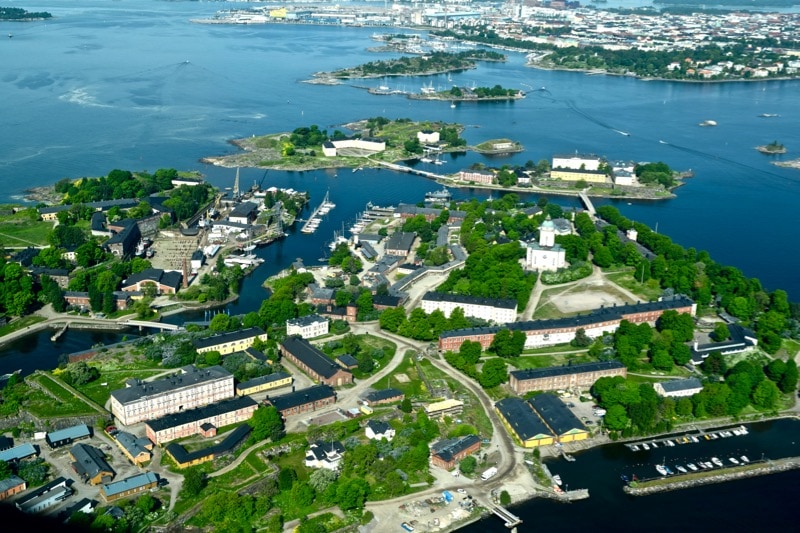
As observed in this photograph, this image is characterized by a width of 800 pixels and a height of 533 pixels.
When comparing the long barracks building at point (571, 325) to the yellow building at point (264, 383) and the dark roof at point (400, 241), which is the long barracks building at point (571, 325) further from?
the dark roof at point (400, 241)

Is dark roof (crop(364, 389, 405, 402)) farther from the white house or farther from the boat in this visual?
the boat

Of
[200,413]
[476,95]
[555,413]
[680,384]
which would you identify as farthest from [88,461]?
[476,95]

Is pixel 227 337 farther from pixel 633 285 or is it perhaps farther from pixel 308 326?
pixel 633 285

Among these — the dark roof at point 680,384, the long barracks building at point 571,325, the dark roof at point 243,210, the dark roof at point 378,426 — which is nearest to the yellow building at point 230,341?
the long barracks building at point 571,325

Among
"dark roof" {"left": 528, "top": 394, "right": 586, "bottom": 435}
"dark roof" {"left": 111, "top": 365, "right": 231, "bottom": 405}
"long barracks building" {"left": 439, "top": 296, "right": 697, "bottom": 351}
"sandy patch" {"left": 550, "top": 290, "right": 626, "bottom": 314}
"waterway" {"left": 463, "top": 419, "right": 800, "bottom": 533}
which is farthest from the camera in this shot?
"sandy patch" {"left": 550, "top": 290, "right": 626, "bottom": 314}

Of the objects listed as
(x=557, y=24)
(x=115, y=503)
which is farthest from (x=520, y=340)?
(x=557, y=24)

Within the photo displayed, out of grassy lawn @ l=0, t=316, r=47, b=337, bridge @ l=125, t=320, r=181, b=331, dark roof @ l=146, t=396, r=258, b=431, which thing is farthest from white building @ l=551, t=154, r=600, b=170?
dark roof @ l=146, t=396, r=258, b=431
